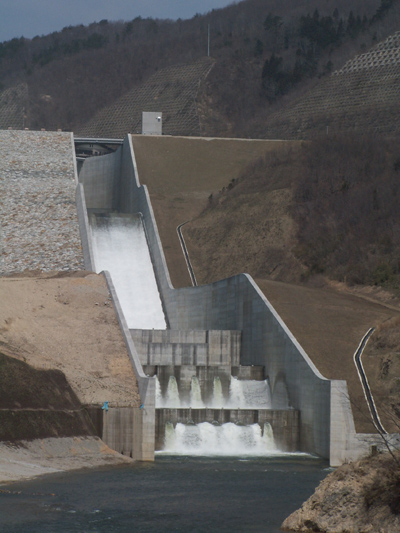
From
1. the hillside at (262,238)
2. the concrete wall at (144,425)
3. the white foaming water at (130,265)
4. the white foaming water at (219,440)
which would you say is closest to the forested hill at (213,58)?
the hillside at (262,238)

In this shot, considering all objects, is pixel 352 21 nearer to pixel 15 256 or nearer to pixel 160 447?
pixel 15 256

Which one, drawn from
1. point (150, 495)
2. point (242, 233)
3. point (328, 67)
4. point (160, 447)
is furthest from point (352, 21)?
point (150, 495)

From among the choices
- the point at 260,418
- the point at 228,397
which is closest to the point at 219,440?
A: the point at 260,418

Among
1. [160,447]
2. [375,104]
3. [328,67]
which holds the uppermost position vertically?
[328,67]

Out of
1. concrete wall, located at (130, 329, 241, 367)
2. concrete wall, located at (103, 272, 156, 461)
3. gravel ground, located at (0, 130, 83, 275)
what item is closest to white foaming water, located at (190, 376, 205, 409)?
concrete wall, located at (130, 329, 241, 367)

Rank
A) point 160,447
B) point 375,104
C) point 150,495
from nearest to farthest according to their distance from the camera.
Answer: point 150,495 < point 160,447 < point 375,104

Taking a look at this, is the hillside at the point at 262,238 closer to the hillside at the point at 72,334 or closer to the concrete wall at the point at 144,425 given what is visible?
the concrete wall at the point at 144,425
